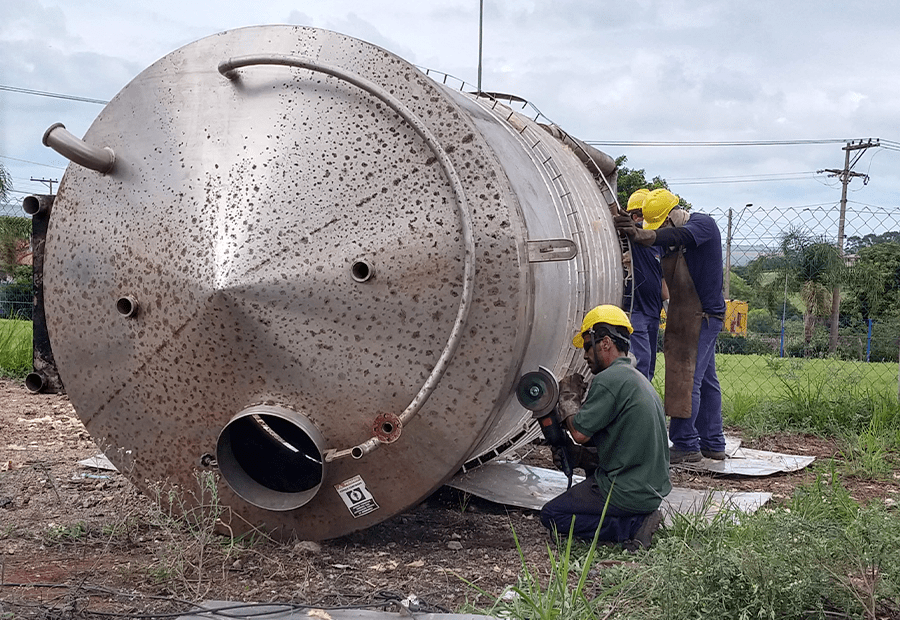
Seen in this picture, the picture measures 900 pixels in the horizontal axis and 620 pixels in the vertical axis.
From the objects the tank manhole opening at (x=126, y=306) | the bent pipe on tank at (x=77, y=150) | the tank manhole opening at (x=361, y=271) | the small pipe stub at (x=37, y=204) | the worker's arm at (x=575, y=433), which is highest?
the bent pipe on tank at (x=77, y=150)

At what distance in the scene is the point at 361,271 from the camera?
3.02m

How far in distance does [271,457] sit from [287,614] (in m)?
1.16

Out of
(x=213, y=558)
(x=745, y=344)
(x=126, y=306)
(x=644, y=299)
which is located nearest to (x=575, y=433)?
(x=213, y=558)

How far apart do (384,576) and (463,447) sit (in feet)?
1.86

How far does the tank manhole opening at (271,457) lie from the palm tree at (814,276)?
15876 mm

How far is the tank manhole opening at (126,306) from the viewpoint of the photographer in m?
3.20

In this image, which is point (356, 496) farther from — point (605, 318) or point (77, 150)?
point (77, 150)

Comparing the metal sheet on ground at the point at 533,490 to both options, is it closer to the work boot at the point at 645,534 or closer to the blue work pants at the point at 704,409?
the work boot at the point at 645,534

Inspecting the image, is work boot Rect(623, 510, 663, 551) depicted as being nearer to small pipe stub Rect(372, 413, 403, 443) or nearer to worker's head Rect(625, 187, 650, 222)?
small pipe stub Rect(372, 413, 403, 443)

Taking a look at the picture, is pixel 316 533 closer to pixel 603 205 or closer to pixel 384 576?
pixel 384 576

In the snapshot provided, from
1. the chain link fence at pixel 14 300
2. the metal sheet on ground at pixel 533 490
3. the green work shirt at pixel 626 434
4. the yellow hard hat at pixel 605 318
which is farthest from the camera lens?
the chain link fence at pixel 14 300

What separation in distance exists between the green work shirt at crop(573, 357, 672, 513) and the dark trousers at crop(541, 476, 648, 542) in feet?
0.20

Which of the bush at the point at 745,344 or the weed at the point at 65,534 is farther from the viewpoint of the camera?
the bush at the point at 745,344

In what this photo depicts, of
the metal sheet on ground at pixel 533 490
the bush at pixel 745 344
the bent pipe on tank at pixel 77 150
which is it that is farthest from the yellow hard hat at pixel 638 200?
Result: the bush at pixel 745 344
